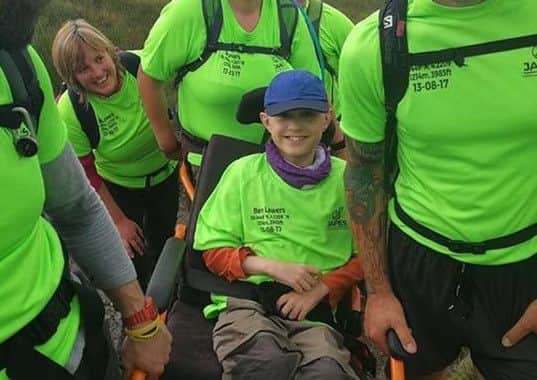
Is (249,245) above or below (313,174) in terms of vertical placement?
below

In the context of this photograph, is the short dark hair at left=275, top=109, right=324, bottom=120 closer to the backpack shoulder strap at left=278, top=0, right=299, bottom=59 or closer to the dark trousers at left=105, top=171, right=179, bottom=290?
the backpack shoulder strap at left=278, top=0, right=299, bottom=59

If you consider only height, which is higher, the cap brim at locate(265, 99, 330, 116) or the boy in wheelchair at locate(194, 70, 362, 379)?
the cap brim at locate(265, 99, 330, 116)

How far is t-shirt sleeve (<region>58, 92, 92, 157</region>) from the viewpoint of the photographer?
4.07 m

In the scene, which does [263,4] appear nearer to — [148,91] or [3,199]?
[148,91]

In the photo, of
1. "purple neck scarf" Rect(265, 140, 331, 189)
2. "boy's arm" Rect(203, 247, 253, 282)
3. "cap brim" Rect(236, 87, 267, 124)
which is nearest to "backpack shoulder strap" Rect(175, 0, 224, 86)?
"cap brim" Rect(236, 87, 267, 124)

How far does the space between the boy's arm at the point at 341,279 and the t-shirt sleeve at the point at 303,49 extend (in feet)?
3.83

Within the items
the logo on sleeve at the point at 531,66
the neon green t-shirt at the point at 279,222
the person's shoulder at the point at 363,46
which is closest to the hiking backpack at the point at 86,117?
the neon green t-shirt at the point at 279,222

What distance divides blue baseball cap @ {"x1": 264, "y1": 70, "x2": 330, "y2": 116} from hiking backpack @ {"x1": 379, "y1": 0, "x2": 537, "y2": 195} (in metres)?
0.95

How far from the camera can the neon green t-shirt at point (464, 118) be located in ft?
7.40

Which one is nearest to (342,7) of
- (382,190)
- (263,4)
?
(263,4)

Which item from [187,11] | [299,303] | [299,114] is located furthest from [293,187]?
[187,11]

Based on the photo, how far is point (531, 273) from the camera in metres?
2.50

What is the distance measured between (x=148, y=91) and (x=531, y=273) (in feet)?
7.49

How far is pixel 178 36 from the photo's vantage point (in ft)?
12.3
